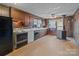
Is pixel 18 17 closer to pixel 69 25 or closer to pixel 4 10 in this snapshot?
pixel 4 10

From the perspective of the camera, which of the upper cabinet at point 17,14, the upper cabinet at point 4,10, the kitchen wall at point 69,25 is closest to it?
the upper cabinet at point 4,10

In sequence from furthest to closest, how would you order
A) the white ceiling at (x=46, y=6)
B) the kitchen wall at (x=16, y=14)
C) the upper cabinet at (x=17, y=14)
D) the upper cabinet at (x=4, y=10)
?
the upper cabinet at (x=17, y=14), the white ceiling at (x=46, y=6), the kitchen wall at (x=16, y=14), the upper cabinet at (x=4, y=10)

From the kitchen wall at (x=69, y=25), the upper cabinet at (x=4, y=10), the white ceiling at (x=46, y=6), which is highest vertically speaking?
the white ceiling at (x=46, y=6)

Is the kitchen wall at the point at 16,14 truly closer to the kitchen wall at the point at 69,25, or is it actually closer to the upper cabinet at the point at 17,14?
the upper cabinet at the point at 17,14

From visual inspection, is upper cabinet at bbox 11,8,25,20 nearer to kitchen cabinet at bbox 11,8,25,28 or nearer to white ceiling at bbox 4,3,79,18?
kitchen cabinet at bbox 11,8,25,28

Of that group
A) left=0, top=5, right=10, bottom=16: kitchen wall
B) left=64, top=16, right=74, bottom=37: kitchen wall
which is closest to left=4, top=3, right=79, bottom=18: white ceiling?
left=0, top=5, right=10, bottom=16: kitchen wall

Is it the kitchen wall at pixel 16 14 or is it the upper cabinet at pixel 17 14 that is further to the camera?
the upper cabinet at pixel 17 14

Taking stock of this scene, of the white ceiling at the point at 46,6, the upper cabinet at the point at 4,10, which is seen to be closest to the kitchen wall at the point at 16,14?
the upper cabinet at the point at 4,10

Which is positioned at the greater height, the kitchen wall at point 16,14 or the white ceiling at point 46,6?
the white ceiling at point 46,6

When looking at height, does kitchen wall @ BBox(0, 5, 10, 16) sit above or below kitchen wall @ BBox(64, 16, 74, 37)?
above

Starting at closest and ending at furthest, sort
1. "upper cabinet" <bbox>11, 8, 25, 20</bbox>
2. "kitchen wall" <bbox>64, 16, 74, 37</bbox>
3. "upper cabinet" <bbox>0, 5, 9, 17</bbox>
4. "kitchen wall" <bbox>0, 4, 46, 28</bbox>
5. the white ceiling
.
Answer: "upper cabinet" <bbox>0, 5, 9, 17</bbox> < "kitchen wall" <bbox>0, 4, 46, 28</bbox> < the white ceiling < "upper cabinet" <bbox>11, 8, 25, 20</bbox> < "kitchen wall" <bbox>64, 16, 74, 37</bbox>

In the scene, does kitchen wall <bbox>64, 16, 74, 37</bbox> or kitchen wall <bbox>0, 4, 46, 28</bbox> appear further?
kitchen wall <bbox>64, 16, 74, 37</bbox>

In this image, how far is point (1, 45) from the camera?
14.8 feet

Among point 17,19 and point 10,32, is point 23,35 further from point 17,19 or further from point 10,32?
point 10,32
